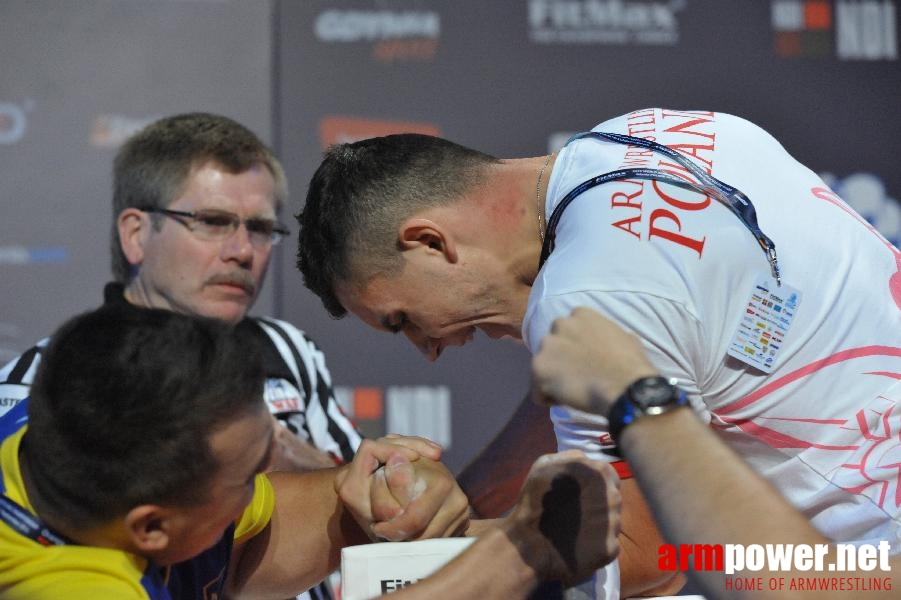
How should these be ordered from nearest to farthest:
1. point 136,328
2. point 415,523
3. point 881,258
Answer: point 136,328
point 415,523
point 881,258

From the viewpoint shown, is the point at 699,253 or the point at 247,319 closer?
the point at 699,253

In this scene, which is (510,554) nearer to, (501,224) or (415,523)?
(415,523)

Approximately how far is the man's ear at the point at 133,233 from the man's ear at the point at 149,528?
179cm

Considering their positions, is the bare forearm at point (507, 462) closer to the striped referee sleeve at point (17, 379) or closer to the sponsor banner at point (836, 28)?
the striped referee sleeve at point (17, 379)

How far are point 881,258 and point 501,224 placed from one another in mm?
677

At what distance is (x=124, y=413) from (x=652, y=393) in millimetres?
650

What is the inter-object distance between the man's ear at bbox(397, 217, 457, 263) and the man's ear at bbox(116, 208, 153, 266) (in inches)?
54.2

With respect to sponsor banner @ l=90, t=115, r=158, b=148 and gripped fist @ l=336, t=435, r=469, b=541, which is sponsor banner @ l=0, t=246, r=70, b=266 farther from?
gripped fist @ l=336, t=435, r=469, b=541

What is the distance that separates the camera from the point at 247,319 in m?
3.21

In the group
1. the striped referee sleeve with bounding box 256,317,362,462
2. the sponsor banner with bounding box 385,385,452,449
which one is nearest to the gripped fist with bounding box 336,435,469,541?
the striped referee sleeve with bounding box 256,317,362,462

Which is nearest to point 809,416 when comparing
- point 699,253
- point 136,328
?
point 699,253

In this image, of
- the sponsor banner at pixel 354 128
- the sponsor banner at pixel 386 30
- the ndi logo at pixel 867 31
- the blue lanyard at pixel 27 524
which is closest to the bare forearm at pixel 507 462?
the blue lanyard at pixel 27 524

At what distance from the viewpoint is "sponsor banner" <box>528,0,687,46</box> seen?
4480mm

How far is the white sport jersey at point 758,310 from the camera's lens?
1.65m
